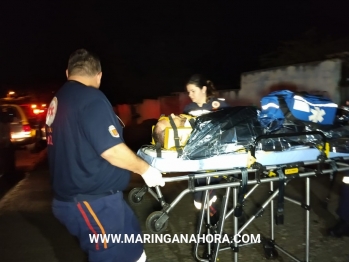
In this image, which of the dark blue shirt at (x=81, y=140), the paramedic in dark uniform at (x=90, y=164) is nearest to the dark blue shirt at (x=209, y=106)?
the paramedic in dark uniform at (x=90, y=164)

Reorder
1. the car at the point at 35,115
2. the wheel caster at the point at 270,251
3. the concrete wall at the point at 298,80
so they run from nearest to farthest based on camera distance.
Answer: the wheel caster at the point at 270,251, the concrete wall at the point at 298,80, the car at the point at 35,115

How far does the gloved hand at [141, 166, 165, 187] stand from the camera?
286 cm

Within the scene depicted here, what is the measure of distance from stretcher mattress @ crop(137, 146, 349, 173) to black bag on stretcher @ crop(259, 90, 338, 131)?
10.2 inches

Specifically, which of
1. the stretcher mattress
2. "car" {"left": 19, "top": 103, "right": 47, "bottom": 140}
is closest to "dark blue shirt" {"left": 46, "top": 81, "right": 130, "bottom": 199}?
the stretcher mattress

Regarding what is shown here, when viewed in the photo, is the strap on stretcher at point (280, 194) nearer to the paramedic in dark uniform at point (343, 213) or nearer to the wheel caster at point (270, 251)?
the wheel caster at point (270, 251)

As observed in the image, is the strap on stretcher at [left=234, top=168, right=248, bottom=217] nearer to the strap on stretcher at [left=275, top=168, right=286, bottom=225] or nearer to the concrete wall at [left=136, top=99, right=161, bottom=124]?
the strap on stretcher at [left=275, top=168, right=286, bottom=225]

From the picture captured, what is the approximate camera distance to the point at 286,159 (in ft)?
11.5

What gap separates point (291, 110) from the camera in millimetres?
3611

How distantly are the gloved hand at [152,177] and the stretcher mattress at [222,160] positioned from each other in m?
0.26

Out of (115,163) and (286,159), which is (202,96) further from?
(115,163)

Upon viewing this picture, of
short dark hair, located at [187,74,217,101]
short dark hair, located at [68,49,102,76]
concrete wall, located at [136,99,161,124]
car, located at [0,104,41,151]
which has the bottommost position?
concrete wall, located at [136,99,161,124]

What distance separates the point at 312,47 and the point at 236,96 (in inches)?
95.0

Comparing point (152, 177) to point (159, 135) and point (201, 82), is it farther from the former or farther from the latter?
point (201, 82)

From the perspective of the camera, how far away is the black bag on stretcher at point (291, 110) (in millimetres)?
3588
